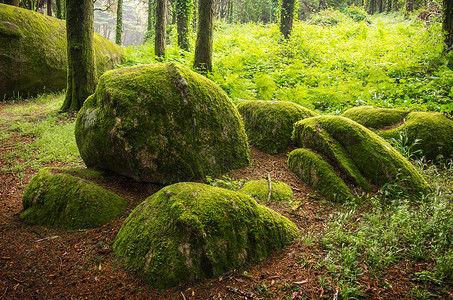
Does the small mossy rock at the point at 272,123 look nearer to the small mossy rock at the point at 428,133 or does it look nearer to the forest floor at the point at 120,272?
the small mossy rock at the point at 428,133

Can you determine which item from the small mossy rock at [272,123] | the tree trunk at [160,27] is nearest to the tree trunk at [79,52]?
the tree trunk at [160,27]

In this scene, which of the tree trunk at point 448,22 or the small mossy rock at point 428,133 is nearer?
the small mossy rock at point 428,133

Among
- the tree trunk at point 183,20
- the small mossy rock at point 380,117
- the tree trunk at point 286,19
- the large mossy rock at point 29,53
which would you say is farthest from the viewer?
the tree trunk at point 286,19

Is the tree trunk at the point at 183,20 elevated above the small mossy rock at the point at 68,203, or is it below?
above

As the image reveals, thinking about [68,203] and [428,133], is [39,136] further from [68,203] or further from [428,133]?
[428,133]

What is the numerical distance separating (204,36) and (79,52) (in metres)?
3.95

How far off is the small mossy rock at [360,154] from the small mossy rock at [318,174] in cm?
22

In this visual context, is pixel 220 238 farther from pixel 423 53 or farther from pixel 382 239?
pixel 423 53

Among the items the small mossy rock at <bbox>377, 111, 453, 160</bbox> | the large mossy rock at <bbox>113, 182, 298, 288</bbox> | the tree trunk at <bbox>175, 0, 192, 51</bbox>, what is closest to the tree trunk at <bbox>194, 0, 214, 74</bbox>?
the tree trunk at <bbox>175, 0, 192, 51</bbox>

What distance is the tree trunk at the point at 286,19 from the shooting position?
42.4 ft

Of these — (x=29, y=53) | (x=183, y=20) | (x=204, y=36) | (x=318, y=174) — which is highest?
(x=183, y=20)

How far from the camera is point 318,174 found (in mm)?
4305

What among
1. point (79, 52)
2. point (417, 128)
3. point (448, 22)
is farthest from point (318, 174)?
point (448, 22)

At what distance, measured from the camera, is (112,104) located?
4.01 meters
